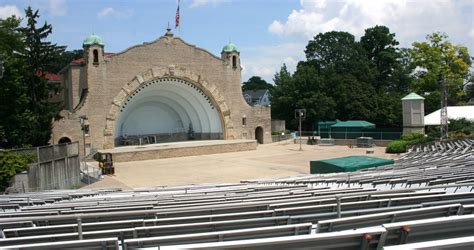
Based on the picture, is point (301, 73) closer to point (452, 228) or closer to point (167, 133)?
point (167, 133)

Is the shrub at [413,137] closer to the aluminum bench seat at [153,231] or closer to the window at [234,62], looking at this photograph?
the window at [234,62]

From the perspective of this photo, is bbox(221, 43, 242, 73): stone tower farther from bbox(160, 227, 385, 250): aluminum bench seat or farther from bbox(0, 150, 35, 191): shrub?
bbox(160, 227, 385, 250): aluminum bench seat

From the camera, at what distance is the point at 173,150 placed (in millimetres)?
40281

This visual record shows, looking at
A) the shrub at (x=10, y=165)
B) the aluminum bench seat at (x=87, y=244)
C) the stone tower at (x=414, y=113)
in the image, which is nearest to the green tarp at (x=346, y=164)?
the shrub at (x=10, y=165)

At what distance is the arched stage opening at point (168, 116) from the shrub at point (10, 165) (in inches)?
1066

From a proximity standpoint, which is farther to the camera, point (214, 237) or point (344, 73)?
point (344, 73)

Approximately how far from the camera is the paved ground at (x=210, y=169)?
2572 cm

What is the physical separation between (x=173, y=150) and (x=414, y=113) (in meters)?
23.1

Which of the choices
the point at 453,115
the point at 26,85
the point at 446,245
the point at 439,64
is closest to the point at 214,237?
the point at 446,245

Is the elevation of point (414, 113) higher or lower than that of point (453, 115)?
higher

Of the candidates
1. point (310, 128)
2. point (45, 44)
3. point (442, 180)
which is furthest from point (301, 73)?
point (442, 180)

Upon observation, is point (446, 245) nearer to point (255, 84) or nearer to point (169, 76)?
point (169, 76)

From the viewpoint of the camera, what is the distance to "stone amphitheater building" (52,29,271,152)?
140ft

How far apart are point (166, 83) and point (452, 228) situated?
45.9m
